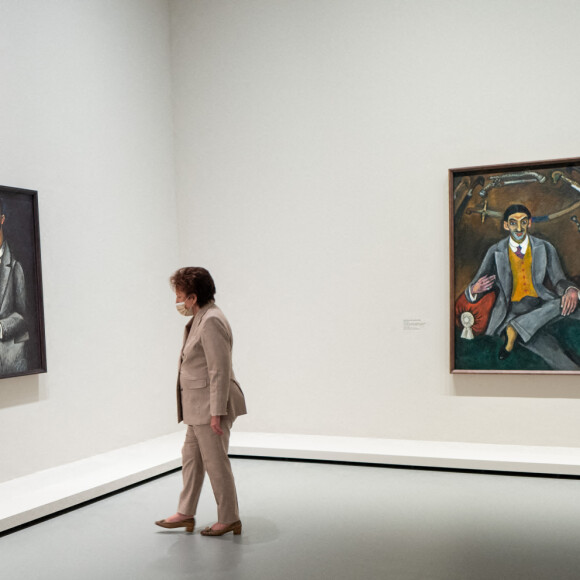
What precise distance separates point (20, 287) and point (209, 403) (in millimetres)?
2532

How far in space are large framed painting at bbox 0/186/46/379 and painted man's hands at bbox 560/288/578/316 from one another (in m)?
5.12

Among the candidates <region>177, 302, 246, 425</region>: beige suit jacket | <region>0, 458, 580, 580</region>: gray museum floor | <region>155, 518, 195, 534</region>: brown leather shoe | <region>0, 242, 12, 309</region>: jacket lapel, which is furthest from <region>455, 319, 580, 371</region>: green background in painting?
<region>0, 242, 12, 309</region>: jacket lapel

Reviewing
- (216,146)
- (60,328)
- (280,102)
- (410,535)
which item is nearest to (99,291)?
(60,328)

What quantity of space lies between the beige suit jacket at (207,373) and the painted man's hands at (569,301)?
362 centimetres

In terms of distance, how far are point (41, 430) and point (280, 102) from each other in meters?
4.52

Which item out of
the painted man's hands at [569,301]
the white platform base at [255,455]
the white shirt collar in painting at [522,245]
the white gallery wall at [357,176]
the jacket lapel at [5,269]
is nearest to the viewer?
the white platform base at [255,455]

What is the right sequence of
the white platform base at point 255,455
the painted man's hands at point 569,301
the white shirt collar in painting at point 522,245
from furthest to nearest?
1. the white shirt collar in painting at point 522,245
2. the painted man's hands at point 569,301
3. the white platform base at point 255,455

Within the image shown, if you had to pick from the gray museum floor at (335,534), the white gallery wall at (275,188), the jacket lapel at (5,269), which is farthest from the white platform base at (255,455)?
the jacket lapel at (5,269)

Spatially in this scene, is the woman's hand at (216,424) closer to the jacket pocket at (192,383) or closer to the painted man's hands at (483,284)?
the jacket pocket at (192,383)

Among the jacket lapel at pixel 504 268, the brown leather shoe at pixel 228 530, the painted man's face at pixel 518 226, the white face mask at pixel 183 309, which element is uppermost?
the painted man's face at pixel 518 226

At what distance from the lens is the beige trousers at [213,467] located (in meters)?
4.78

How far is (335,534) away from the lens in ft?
15.8

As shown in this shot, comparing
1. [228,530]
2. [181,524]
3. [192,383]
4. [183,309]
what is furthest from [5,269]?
[228,530]

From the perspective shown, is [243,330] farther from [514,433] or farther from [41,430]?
[514,433]
